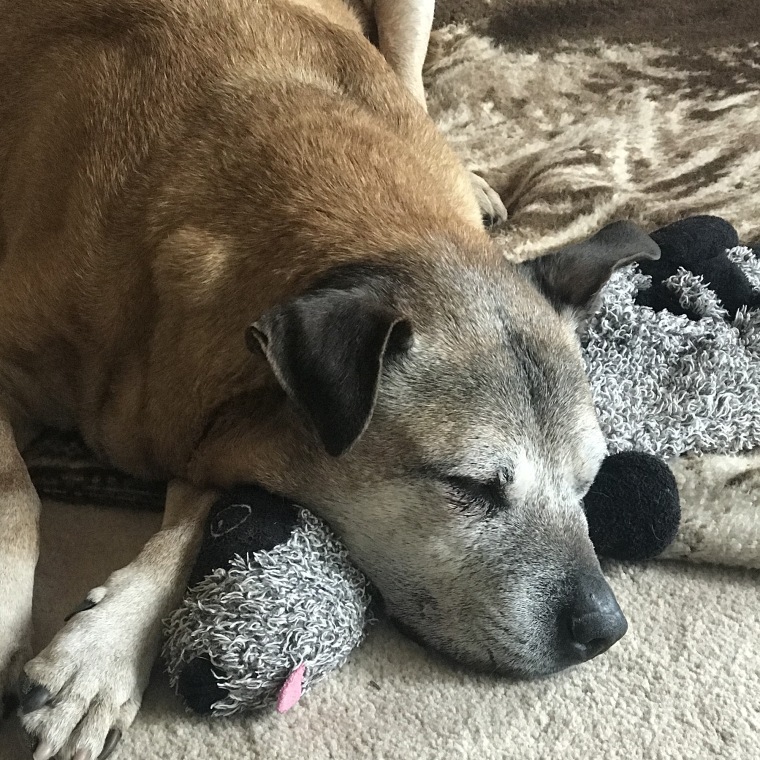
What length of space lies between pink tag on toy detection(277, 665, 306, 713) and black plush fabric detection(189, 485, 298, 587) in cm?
20

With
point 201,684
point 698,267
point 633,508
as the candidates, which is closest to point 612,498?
point 633,508

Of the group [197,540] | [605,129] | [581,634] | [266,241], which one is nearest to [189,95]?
[266,241]

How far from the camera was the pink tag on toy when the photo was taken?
1323 mm

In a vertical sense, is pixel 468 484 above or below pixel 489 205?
below

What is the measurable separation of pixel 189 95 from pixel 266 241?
0.41m

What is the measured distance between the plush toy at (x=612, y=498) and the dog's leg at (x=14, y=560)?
9.6 inches

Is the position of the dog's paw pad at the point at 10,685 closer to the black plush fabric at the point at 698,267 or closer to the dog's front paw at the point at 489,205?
the black plush fabric at the point at 698,267

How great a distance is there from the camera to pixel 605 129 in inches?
110

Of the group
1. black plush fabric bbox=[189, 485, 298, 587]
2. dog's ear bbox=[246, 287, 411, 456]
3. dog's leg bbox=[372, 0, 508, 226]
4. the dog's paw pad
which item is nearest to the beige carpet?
the dog's paw pad

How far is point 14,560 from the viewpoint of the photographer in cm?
148

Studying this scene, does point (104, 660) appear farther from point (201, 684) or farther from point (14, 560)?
point (14, 560)

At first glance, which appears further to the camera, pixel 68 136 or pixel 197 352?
pixel 68 136

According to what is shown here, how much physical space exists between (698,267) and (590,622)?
36.5 inches

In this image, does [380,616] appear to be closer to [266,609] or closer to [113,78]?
[266,609]
